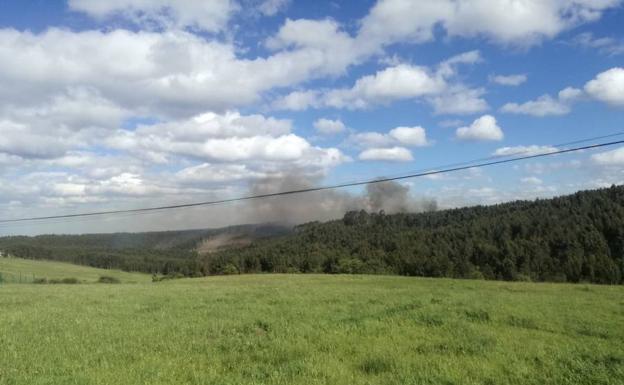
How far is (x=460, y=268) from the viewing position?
113812mm

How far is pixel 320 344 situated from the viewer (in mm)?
12422

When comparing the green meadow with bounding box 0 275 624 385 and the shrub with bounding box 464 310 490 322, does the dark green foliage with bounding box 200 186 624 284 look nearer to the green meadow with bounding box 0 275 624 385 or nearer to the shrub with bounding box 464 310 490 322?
the shrub with bounding box 464 310 490 322

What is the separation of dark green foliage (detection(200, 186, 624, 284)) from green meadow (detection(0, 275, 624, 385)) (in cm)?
9167

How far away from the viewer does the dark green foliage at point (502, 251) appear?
109 metres

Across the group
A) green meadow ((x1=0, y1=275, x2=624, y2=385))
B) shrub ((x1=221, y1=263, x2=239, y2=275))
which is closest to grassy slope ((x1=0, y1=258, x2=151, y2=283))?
shrub ((x1=221, y1=263, x2=239, y2=275))

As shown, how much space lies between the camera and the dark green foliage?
109 meters

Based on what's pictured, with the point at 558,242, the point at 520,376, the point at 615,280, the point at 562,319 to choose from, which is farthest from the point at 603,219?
the point at 520,376

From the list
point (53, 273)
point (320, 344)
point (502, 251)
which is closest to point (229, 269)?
point (53, 273)

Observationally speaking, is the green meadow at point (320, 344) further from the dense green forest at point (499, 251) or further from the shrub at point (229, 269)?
the shrub at point (229, 269)

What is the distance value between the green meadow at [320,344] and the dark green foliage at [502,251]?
9167 cm

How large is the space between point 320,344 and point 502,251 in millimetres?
124011

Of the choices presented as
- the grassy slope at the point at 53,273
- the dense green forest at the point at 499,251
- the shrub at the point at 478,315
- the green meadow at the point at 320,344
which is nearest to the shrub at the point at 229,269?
the dense green forest at the point at 499,251

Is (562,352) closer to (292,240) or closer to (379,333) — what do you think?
(379,333)

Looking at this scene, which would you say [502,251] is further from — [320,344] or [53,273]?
[320,344]
